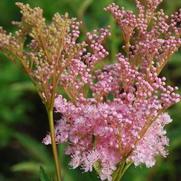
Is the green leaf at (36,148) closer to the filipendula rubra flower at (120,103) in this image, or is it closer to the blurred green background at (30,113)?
the blurred green background at (30,113)

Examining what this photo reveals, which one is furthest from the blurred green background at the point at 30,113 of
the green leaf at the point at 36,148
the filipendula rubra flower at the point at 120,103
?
the filipendula rubra flower at the point at 120,103

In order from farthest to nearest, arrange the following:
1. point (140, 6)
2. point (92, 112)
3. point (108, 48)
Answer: point (108, 48), point (140, 6), point (92, 112)

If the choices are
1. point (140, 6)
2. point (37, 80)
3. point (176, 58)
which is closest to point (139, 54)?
point (140, 6)

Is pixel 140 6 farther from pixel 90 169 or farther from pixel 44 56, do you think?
pixel 90 169

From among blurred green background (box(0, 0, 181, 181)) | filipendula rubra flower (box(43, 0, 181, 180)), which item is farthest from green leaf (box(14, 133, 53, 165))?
filipendula rubra flower (box(43, 0, 181, 180))

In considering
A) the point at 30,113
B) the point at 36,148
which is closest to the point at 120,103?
the point at 36,148

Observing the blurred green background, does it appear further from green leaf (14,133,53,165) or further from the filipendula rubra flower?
the filipendula rubra flower
